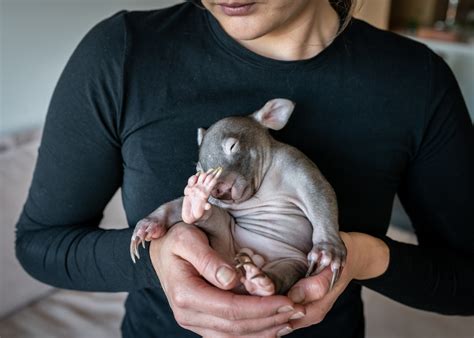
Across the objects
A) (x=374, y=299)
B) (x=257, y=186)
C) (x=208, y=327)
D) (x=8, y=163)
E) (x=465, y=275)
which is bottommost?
(x=374, y=299)

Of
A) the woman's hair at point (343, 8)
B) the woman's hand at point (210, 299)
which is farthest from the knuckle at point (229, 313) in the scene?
the woman's hair at point (343, 8)

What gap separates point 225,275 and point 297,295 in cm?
10

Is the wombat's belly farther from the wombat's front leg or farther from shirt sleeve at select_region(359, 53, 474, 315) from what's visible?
shirt sleeve at select_region(359, 53, 474, 315)

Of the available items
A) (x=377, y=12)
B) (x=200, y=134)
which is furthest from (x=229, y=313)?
(x=377, y=12)

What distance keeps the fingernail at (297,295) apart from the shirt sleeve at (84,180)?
0.83 feet

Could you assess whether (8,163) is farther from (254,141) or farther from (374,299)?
(374,299)

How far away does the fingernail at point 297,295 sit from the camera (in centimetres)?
69

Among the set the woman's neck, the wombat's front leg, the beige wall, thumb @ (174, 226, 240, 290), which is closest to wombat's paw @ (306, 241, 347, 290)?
thumb @ (174, 226, 240, 290)

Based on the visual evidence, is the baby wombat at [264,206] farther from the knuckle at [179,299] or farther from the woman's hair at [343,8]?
the woman's hair at [343,8]

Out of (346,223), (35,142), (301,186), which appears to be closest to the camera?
(301,186)

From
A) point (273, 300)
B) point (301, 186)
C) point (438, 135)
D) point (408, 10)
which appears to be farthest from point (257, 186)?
point (408, 10)

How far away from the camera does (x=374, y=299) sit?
187 cm

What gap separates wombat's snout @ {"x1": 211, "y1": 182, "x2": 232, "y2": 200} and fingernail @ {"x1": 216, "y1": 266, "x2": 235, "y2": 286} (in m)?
0.12

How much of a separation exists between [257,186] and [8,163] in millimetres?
1118
